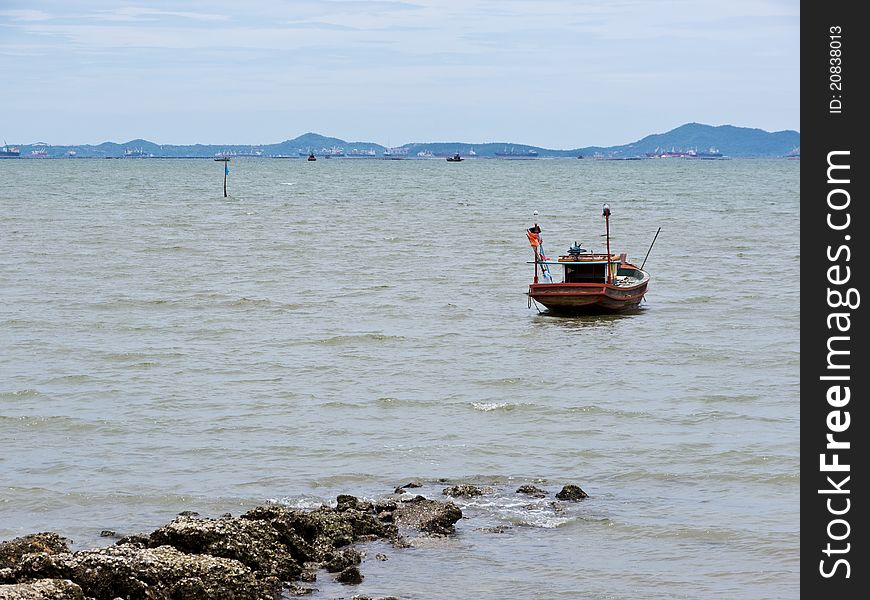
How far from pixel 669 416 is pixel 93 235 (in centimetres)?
4385

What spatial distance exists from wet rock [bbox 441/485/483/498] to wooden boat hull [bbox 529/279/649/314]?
17.2 meters

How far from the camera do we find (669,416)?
70.0 feet

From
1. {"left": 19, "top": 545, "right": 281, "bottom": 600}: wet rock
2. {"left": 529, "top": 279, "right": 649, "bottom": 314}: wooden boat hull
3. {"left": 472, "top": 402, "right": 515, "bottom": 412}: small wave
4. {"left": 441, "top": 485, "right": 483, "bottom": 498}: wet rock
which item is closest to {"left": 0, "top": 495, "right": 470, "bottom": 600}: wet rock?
{"left": 19, "top": 545, "right": 281, "bottom": 600}: wet rock

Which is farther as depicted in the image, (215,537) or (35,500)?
(35,500)

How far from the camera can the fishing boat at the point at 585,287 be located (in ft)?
111

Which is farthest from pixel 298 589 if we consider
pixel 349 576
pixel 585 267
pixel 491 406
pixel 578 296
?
pixel 585 267

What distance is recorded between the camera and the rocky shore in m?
11.6

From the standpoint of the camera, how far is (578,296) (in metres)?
33.8

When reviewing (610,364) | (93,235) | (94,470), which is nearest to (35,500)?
(94,470)

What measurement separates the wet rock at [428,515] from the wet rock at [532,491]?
146cm

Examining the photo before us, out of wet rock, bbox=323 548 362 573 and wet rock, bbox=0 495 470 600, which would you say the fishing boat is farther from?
wet rock, bbox=323 548 362 573

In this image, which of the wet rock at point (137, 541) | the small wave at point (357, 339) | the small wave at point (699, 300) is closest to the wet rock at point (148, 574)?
the wet rock at point (137, 541)

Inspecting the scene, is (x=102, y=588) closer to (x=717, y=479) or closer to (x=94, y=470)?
(x=94, y=470)

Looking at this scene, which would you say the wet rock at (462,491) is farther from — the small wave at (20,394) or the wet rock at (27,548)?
the small wave at (20,394)
